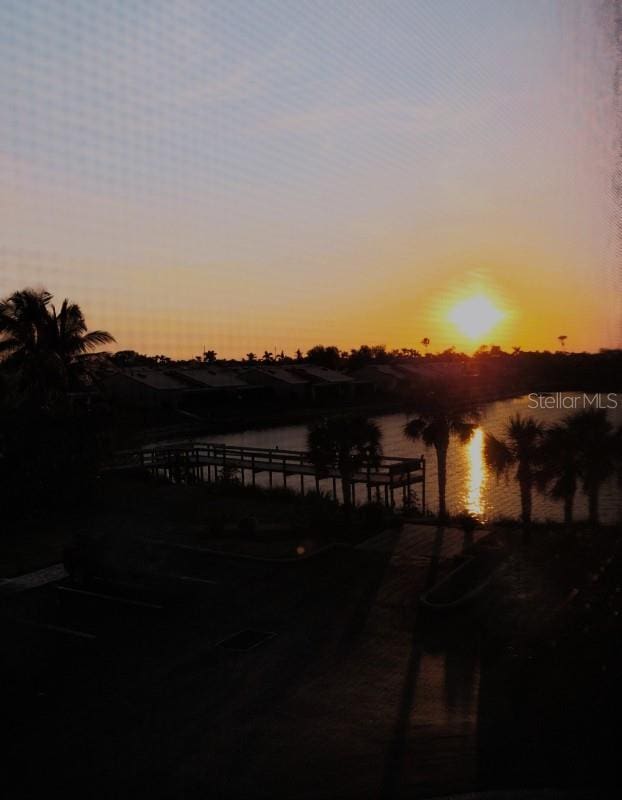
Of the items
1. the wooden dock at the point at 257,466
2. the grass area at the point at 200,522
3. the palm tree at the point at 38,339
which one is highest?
the palm tree at the point at 38,339

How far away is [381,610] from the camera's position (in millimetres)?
7941

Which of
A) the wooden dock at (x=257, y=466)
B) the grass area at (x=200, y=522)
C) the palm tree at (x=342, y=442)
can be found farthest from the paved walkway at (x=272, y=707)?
the wooden dock at (x=257, y=466)

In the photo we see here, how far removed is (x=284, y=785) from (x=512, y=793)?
4.45 ft

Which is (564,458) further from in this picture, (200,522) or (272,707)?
(272,707)

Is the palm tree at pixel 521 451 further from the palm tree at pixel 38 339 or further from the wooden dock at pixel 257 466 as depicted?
the palm tree at pixel 38 339

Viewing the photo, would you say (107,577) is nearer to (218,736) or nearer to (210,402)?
(218,736)

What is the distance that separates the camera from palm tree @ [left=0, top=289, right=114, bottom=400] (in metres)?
17.0

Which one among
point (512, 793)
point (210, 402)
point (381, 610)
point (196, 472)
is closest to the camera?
point (512, 793)

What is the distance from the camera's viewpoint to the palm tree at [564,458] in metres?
11.7

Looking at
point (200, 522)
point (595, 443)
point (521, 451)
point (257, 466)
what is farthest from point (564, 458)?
point (257, 466)

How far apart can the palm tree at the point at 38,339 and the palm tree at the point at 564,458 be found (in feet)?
36.9

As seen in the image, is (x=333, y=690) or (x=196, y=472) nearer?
(x=333, y=690)

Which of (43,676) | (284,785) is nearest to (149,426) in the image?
(43,676)

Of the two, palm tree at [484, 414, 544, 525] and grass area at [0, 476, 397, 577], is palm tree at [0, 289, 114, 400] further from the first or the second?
palm tree at [484, 414, 544, 525]
